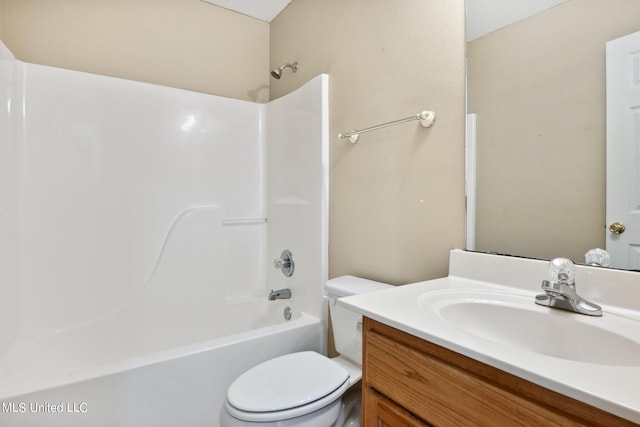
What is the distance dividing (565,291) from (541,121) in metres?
0.50

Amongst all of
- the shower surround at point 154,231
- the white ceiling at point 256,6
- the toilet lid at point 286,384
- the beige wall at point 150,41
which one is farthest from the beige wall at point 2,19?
the toilet lid at point 286,384

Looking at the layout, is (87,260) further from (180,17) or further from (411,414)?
(411,414)

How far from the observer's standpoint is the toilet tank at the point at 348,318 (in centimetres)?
136

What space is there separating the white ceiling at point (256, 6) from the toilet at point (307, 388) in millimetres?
1887

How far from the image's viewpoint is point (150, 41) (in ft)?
6.69

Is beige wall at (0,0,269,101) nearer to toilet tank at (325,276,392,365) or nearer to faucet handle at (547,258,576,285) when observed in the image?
toilet tank at (325,276,392,365)

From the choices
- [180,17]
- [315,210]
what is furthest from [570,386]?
[180,17]

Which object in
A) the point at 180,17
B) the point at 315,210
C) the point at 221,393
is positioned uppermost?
the point at 180,17

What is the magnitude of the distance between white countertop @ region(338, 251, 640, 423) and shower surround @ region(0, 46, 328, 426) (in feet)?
2.65

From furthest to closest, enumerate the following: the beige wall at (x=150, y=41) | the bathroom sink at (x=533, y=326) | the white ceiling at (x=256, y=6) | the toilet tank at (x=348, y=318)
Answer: the white ceiling at (x=256, y=6), the beige wall at (x=150, y=41), the toilet tank at (x=348, y=318), the bathroom sink at (x=533, y=326)

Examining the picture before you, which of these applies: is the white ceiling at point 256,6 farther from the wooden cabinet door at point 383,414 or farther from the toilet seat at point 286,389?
the wooden cabinet door at point 383,414

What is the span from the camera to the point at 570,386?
0.50 metres

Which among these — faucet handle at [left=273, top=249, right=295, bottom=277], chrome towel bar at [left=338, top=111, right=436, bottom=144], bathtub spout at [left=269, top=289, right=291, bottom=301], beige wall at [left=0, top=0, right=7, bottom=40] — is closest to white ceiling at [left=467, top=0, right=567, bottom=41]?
chrome towel bar at [left=338, top=111, right=436, bottom=144]

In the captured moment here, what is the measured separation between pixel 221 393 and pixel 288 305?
0.70m
